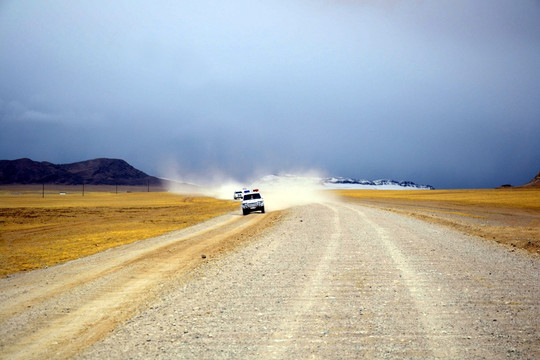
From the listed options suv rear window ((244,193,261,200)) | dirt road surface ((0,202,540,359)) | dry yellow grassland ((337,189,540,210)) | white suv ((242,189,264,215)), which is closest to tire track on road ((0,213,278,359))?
dirt road surface ((0,202,540,359))

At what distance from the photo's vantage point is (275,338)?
5996 millimetres

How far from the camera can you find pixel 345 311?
7133 mm

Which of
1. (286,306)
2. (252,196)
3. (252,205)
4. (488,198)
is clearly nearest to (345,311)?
(286,306)

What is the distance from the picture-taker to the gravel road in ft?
18.5

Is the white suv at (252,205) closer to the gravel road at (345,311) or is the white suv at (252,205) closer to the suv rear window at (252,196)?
the suv rear window at (252,196)

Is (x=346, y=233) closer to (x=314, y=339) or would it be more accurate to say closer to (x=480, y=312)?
(x=480, y=312)

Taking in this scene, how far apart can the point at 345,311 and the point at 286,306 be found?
3.77 ft

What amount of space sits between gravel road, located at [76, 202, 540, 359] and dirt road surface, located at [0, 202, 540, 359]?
0.03m

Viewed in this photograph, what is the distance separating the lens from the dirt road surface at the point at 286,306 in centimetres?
576

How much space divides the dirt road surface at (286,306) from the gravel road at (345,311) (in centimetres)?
3

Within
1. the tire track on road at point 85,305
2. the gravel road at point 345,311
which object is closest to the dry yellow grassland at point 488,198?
the gravel road at point 345,311

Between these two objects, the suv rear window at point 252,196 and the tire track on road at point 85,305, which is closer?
the tire track on road at point 85,305

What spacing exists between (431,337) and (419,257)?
6401mm

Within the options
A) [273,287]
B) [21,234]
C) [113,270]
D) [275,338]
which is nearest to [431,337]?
[275,338]
